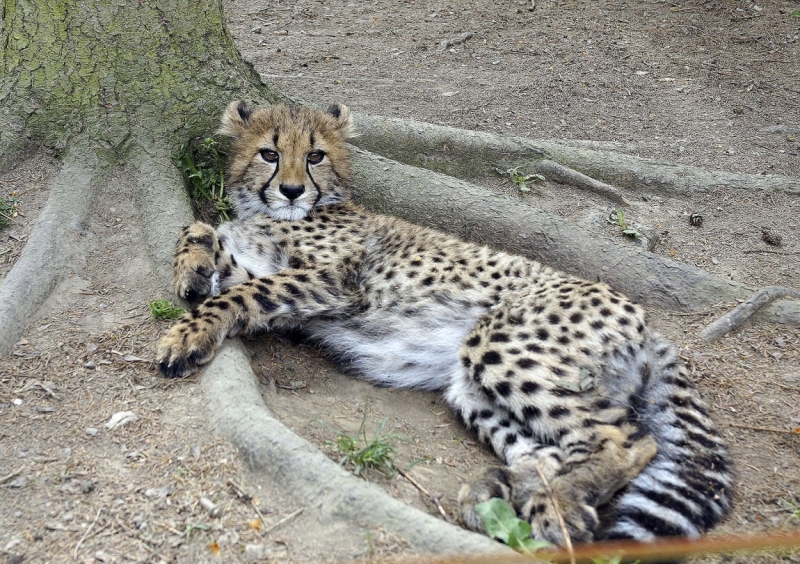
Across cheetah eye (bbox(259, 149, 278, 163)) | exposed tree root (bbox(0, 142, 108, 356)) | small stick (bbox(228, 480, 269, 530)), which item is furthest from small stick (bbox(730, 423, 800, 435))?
exposed tree root (bbox(0, 142, 108, 356))

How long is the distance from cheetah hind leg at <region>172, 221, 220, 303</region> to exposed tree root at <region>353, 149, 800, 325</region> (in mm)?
1228

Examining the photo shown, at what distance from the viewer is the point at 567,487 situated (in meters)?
2.80

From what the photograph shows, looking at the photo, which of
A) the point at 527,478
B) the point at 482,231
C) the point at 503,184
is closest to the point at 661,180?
the point at 503,184

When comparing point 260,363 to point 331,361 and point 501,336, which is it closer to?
point 331,361

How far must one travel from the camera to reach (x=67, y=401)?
3.00 metres

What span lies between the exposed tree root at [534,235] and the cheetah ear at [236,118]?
0.79 m

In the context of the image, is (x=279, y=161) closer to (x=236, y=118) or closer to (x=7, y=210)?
(x=236, y=118)

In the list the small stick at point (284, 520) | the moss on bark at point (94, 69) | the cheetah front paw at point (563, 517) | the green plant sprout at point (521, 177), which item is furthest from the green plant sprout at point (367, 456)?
the green plant sprout at point (521, 177)

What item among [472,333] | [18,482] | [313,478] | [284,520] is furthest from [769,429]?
[18,482]

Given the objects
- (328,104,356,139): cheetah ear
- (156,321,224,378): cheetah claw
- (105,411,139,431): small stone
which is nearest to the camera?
(105,411,139,431): small stone

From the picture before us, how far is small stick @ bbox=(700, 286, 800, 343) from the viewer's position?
12.9 ft

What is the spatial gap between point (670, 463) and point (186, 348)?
6.62 ft

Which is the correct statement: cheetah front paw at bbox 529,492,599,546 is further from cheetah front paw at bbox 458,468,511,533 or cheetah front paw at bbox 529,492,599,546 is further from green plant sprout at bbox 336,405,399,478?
green plant sprout at bbox 336,405,399,478

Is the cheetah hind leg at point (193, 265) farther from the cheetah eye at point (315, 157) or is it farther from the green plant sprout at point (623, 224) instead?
the green plant sprout at point (623, 224)
